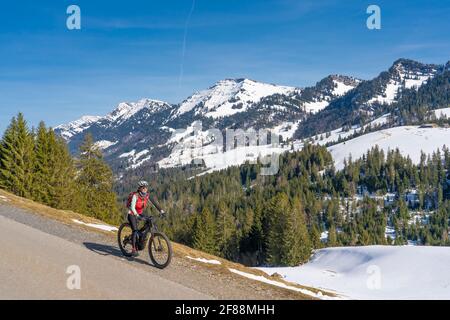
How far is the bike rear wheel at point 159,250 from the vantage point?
54.3ft

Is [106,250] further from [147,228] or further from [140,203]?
[140,203]

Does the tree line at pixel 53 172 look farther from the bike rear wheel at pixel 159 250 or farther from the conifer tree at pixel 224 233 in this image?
the bike rear wheel at pixel 159 250

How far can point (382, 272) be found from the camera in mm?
70188

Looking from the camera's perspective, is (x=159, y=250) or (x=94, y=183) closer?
(x=159, y=250)

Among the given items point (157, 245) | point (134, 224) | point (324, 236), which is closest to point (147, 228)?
point (134, 224)

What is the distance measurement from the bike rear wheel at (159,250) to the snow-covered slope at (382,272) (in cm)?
4042

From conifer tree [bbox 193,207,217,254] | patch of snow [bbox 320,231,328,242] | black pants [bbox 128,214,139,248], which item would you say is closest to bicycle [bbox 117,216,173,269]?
black pants [bbox 128,214,139,248]

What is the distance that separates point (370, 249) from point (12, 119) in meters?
69.9

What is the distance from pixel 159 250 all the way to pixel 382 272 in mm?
62839

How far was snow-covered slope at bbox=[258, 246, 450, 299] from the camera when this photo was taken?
5645 centimetres

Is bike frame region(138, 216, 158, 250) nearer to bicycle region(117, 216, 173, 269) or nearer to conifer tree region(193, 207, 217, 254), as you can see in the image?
bicycle region(117, 216, 173, 269)

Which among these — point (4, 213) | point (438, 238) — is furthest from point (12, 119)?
point (438, 238)
